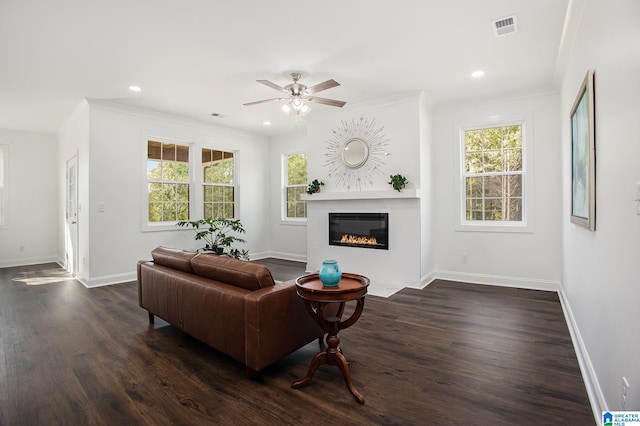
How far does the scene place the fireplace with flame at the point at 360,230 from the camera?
16.1 ft

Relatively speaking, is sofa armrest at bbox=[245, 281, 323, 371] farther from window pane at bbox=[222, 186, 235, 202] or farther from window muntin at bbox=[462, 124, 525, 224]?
window pane at bbox=[222, 186, 235, 202]

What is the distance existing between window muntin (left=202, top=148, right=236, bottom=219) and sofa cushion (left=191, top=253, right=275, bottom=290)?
151 inches

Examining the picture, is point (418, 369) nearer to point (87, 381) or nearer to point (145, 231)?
point (87, 381)

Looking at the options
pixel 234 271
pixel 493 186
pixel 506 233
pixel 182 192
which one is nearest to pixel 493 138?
pixel 493 186

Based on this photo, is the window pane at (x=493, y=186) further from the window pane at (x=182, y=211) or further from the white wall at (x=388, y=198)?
the window pane at (x=182, y=211)

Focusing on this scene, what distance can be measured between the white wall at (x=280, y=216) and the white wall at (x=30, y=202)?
14.8 ft

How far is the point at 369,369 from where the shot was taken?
2357 millimetres

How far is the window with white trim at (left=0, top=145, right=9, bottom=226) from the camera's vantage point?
6383 mm

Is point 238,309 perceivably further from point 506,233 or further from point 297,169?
point 297,169

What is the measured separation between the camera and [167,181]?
5715 millimetres

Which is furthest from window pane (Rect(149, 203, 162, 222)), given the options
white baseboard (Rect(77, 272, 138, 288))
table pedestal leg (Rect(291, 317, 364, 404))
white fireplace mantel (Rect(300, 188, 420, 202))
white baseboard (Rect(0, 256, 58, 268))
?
table pedestal leg (Rect(291, 317, 364, 404))

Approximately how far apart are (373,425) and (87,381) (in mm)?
1911

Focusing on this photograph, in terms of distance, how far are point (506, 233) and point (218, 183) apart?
16.7ft

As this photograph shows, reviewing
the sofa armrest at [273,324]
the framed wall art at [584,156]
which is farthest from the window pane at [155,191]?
the framed wall art at [584,156]
